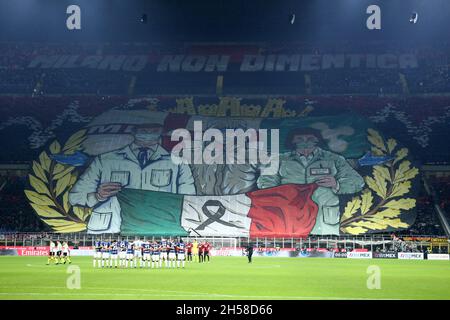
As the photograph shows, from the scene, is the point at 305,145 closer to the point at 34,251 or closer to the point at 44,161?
the point at 44,161

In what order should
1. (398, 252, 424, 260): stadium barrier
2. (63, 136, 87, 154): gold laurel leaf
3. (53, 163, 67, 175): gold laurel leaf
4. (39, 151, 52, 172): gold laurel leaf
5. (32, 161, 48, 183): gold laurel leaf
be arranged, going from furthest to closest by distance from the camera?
(63, 136, 87, 154): gold laurel leaf → (39, 151, 52, 172): gold laurel leaf → (53, 163, 67, 175): gold laurel leaf → (32, 161, 48, 183): gold laurel leaf → (398, 252, 424, 260): stadium barrier

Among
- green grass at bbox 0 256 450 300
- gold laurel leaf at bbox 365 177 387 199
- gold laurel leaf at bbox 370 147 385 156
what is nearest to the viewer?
green grass at bbox 0 256 450 300

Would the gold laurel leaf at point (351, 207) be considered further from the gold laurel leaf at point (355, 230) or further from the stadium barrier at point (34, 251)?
the stadium barrier at point (34, 251)

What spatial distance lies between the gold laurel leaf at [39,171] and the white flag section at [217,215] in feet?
39.6

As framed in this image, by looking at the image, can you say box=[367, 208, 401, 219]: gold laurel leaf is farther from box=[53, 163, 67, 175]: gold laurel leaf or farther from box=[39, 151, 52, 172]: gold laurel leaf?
box=[39, 151, 52, 172]: gold laurel leaf

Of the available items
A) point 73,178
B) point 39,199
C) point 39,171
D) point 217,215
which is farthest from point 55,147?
point 217,215

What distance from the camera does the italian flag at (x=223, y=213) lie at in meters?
63.5

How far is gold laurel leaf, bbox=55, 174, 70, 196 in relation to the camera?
217ft

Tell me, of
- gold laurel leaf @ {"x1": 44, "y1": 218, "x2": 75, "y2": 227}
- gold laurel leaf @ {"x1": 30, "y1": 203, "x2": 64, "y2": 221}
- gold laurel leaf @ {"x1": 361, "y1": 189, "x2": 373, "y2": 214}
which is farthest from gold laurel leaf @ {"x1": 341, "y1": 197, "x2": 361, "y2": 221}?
gold laurel leaf @ {"x1": 30, "y1": 203, "x2": 64, "y2": 221}

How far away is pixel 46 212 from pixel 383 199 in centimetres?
2746

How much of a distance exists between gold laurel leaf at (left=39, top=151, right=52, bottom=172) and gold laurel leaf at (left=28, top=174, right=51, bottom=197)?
129cm

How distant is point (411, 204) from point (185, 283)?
3613 cm

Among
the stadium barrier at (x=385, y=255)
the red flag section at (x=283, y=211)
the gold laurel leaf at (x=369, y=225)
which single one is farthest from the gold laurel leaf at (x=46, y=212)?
the stadium barrier at (x=385, y=255)
